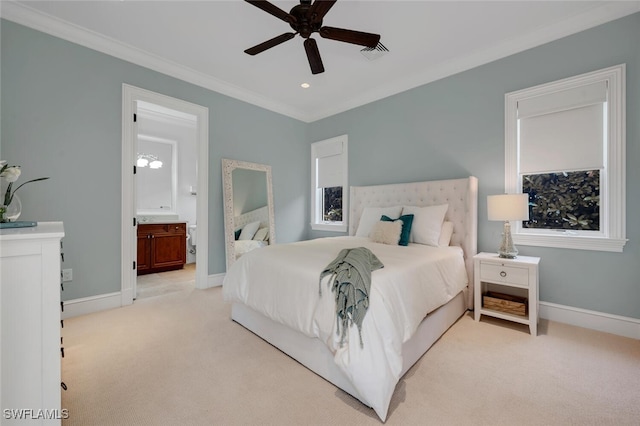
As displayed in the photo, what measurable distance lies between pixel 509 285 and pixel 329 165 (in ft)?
10.7

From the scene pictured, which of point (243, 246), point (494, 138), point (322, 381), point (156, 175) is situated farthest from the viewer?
point (156, 175)

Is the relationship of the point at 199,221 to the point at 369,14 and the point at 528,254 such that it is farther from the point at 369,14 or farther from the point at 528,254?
the point at 528,254

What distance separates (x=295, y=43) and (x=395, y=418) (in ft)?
11.1

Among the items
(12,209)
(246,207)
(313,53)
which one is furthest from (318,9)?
(246,207)

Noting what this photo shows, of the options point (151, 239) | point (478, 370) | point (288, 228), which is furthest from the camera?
point (288, 228)

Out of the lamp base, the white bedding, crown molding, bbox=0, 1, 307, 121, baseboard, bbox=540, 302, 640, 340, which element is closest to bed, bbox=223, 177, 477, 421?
the lamp base

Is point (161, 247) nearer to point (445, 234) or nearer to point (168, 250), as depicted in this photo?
point (168, 250)

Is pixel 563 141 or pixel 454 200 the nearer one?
pixel 563 141

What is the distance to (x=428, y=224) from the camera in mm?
3092

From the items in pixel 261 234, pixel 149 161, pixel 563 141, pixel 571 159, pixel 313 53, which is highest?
pixel 313 53

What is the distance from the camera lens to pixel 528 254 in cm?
284

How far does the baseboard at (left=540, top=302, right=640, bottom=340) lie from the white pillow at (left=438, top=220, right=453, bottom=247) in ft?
3.54

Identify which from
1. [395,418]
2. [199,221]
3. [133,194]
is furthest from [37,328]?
[199,221]

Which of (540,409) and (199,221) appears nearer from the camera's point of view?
(540,409)
